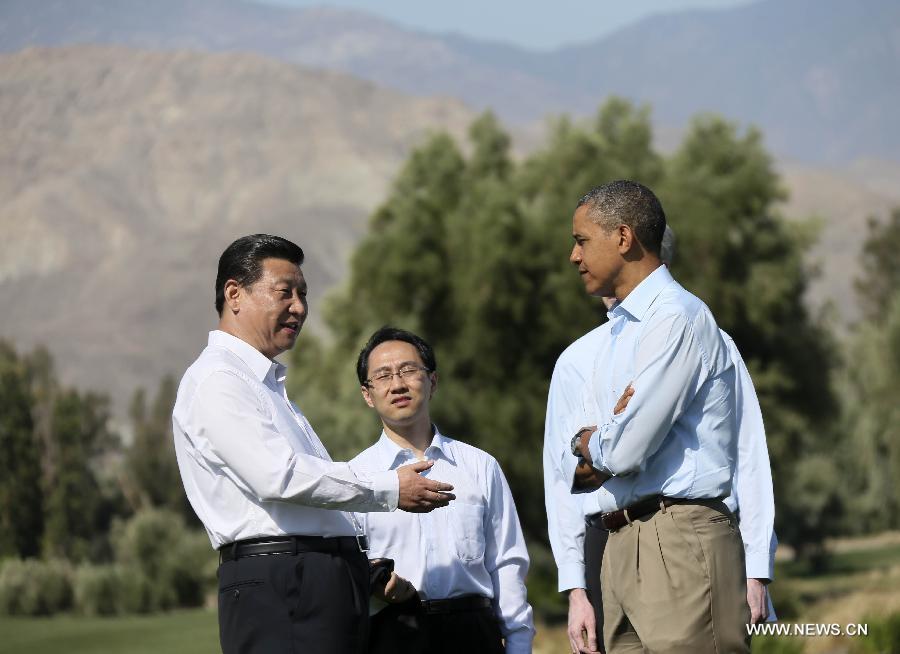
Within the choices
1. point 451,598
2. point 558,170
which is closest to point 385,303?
point 558,170

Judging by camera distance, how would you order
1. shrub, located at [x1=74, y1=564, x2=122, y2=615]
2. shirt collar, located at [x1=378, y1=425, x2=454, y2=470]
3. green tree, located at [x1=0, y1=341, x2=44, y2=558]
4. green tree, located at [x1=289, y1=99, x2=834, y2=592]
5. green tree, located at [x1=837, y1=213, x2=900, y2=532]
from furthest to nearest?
green tree, located at [x1=837, y1=213, x2=900, y2=532], green tree, located at [x1=289, y1=99, x2=834, y2=592], shrub, located at [x1=74, y1=564, x2=122, y2=615], green tree, located at [x1=0, y1=341, x2=44, y2=558], shirt collar, located at [x1=378, y1=425, x2=454, y2=470]

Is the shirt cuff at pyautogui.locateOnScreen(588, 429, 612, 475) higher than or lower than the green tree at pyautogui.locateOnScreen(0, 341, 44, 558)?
higher

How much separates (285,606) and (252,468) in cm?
41

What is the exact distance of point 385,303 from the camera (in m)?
21.9

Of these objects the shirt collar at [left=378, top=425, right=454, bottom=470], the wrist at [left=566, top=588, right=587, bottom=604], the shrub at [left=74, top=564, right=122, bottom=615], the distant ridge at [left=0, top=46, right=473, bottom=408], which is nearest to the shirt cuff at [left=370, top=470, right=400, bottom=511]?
the wrist at [left=566, top=588, right=587, bottom=604]

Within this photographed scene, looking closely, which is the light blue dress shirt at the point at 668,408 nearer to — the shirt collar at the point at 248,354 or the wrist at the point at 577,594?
the wrist at the point at 577,594

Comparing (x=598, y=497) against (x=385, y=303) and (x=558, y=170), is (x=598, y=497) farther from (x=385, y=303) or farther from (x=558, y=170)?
(x=558, y=170)

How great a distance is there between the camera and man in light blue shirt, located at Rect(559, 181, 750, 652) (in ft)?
11.5

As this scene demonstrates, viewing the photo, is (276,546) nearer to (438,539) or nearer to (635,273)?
(438,539)

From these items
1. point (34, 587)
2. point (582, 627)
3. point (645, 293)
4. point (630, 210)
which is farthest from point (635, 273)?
point (34, 587)

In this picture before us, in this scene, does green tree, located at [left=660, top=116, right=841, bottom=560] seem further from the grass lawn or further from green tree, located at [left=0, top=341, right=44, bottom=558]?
green tree, located at [left=0, top=341, right=44, bottom=558]

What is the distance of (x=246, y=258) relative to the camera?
387 centimetres

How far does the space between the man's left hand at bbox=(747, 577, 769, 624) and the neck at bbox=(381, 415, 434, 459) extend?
58.2 inches

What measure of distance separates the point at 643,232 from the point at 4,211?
5236 inches
